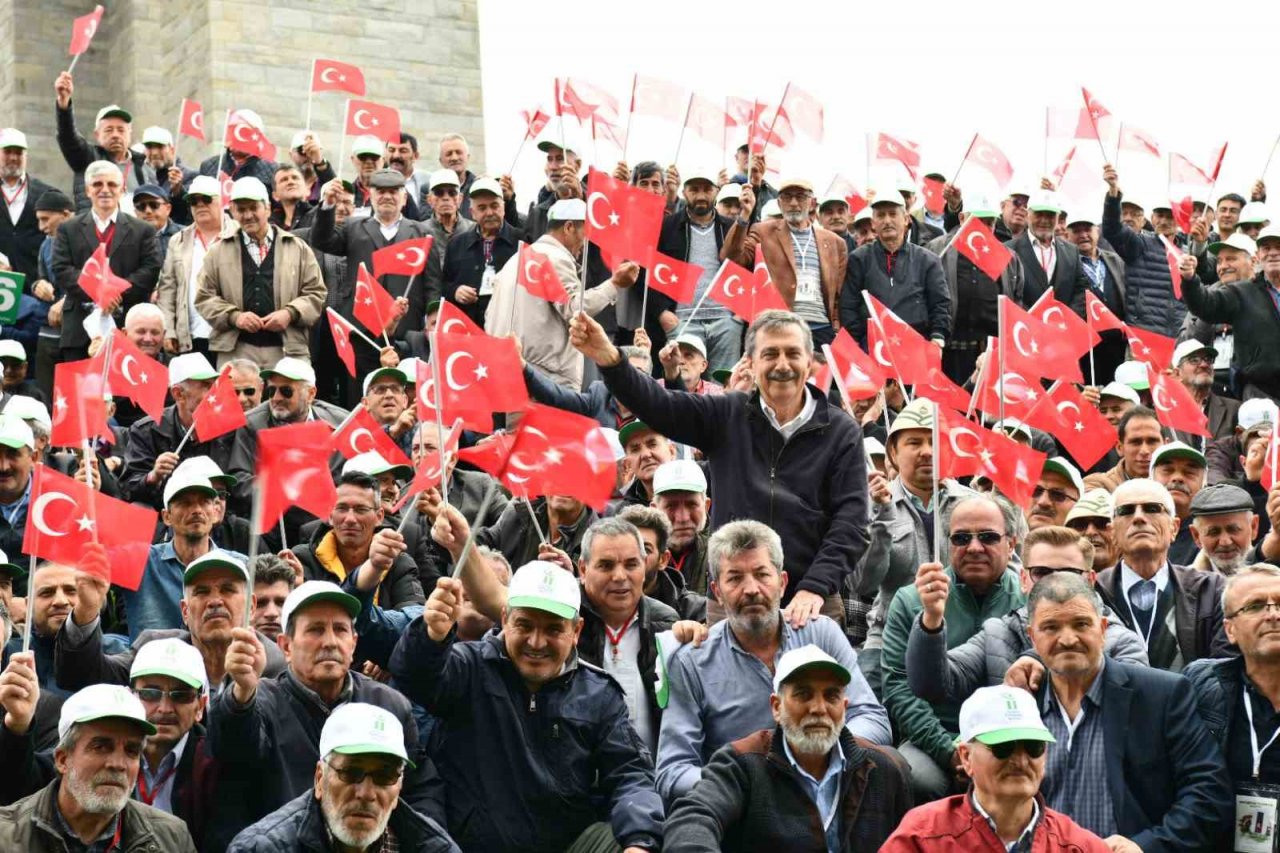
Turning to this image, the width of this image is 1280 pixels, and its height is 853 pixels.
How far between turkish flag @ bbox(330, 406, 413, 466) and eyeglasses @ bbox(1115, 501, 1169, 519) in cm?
402

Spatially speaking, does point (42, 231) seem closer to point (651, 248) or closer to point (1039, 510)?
point (651, 248)

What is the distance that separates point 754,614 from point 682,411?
111 cm

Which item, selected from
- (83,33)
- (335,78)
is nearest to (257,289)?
(335,78)

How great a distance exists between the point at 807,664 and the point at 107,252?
984 cm

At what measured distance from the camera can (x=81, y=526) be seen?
921cm

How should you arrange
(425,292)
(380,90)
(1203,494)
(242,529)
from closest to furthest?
1. (1203,494)
2. (242,529)
3. (425,292)
4. (380,90)

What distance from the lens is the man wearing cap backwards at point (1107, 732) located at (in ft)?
27.4

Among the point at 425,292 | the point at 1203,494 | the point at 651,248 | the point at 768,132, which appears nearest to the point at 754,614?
the point at 1203,494

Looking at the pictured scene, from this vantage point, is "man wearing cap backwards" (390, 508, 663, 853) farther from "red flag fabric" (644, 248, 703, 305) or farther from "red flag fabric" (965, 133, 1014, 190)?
"red flag fabric" (965, 133, 1014, 190)

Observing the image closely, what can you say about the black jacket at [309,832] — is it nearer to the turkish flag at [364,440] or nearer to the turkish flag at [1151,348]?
the turkish flag at [364,440]

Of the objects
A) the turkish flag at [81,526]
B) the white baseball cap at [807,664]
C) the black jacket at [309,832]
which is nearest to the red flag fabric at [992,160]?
the turkish flag at [81,526]

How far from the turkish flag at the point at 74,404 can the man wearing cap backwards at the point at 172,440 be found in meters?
0.97

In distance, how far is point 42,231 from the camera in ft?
59.4

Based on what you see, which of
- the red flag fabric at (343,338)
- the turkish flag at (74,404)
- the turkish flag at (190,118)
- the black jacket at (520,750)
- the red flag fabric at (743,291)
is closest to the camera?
the black jacket at (520,750)
